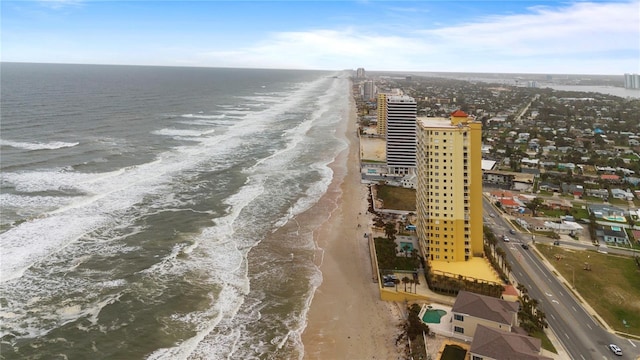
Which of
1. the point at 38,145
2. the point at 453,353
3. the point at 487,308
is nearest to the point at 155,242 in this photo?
the point at 453,353

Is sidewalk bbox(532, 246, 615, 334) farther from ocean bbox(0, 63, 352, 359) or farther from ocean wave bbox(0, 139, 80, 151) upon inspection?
ocean wave bbox(0, 139, 80, 151)

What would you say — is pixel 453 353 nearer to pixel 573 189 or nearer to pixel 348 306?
pixel 348 306

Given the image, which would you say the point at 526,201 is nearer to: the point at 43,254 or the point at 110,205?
the point at 110,205

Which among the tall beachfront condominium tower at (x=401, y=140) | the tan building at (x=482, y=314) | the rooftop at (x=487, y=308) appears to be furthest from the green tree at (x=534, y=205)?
the tan building at (x=482, y=314)

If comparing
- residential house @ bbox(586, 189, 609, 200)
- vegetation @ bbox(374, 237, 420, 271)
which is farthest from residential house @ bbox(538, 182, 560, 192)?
vegetation @ bbox(374, 237, 420, 271)

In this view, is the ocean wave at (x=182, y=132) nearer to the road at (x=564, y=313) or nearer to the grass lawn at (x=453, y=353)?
the road at (x=564, y=313)

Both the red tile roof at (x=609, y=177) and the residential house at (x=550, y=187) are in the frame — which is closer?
the residential house at (x=550, y=187)
